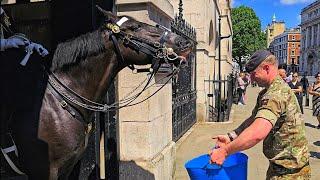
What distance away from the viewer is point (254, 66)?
352 centimetres

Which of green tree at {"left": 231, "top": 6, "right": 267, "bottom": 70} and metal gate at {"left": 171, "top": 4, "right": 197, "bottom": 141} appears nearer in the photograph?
metal gate at {"left": 171, "top": 4, "right": 197, "bottom": 141}

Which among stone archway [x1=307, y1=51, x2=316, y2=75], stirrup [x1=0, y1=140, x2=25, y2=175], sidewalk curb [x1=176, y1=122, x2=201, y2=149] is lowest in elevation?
sidewalk curb [x1=176, y1=122, x2=201, y2=149]

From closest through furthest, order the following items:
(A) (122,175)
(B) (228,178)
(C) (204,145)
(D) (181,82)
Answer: (B) (228,178) → (A) (122,175) → (C) (204,145) → (D) (181,82)

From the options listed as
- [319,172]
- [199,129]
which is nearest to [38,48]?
[319,172]

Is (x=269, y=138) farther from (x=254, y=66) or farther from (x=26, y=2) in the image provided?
(x=26, y=2)

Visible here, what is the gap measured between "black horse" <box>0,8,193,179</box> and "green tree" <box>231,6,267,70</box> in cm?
6344

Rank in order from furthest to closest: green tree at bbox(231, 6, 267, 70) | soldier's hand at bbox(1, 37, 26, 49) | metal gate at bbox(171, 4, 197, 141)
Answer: green tree at bbox(231, 6, 267, 70) → metal gate at bbox(171, 4, 197, 141) → soldier's hand at bbox(1, 37, 26, 49)

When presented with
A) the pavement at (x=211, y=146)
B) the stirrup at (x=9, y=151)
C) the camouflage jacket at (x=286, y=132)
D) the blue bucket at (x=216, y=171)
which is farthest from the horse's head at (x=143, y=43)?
the pavement at (x=211, y=146)

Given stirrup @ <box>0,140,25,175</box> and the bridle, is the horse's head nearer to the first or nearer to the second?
the bridle

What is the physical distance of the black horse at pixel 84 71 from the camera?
359 cm

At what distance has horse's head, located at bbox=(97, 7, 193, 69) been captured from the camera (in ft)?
12.5

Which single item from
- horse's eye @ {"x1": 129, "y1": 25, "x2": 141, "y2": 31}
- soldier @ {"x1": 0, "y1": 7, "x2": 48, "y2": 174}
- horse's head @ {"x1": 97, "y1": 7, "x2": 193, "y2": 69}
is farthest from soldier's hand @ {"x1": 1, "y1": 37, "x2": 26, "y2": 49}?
horse's eye @ {"x1": 129, "y1": 25, "x2": 141, "y2": 31}

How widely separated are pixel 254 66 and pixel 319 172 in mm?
4730

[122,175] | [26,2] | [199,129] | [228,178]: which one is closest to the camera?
[228,178]
